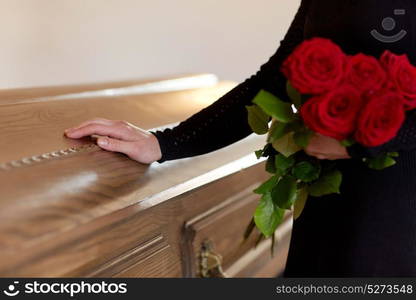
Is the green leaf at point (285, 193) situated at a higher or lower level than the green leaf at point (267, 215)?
higher

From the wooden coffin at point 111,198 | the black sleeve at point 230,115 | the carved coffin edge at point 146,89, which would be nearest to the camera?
the wooden coffin at point 111,198

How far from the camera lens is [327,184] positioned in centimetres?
93

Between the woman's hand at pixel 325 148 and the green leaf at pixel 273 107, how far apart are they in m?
0.05

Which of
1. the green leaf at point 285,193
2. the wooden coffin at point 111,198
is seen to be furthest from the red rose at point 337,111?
the wooden coffin at point 111,198

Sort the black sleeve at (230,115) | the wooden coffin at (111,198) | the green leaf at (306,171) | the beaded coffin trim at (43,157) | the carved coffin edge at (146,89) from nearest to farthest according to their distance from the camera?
the wooden coffin at (111,198) → the beaded coffin trim at (43,157) → the green leaf at (306,171) → the black sleeve at (230,115) → the carved coffin edge at (146,89)

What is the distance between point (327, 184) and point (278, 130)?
13 centimetres

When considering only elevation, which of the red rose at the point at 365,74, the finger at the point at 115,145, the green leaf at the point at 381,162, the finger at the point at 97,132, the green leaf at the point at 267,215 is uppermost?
the red rose at the point at 365,74

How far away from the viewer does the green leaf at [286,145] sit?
0.91m

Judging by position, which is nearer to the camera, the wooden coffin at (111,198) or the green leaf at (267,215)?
the wooden coffin at (111,198)

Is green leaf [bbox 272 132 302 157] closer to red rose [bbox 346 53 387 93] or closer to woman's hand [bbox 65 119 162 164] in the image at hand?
red rose [bbox 346 53 387 93]

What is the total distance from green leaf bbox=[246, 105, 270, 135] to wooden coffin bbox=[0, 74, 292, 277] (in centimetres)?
18

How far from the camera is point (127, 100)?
1.45m

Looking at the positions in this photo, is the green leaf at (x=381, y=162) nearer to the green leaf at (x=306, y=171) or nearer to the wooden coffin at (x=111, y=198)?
the green leaf at (x=306, y=171)

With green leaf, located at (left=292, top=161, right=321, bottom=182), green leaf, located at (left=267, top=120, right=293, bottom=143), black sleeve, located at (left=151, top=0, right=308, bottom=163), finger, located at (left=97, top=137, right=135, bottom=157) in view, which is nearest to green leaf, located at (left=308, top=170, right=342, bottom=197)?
green leaf, located at (left=292, top=161, right=321, bottom=182)
